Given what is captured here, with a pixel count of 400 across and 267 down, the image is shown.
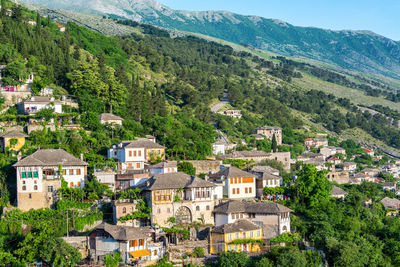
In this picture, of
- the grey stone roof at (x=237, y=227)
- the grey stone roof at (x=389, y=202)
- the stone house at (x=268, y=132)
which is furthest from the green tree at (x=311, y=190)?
the stone house at (x=268, y=132)

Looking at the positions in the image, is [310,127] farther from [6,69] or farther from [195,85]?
[6,69]

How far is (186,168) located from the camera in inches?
2628

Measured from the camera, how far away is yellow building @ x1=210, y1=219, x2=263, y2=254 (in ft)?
171

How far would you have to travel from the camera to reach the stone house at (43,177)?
54.5 meters

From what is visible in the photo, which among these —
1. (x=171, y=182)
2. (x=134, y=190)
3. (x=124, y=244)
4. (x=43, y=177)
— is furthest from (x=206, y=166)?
(x=124, y=244)

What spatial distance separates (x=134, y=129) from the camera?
261 feet

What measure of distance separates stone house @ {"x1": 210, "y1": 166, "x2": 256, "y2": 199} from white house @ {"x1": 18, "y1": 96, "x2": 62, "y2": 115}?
2344 cm

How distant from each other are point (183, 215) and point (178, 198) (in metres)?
1.80

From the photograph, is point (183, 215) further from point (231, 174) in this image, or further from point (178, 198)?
point (231, 174)

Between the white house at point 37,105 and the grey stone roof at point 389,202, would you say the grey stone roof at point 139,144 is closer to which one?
the white house at point 37,105

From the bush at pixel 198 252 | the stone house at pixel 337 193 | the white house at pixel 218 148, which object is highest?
the white house at pixel 218 148

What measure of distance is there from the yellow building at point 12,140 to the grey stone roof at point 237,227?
2551cm

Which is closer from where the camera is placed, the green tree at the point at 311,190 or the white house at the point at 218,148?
the green tree at the point at 311,190

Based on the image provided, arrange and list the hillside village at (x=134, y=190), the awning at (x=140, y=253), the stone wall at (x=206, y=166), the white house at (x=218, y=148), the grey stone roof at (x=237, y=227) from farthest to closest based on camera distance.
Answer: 1. the white house at (x=218, y=148)
2. the stone wall at (x=206, y=166)
3. the grey stone roof at (x=237, y=227)
4. the hillside village at (x=134, y=190)
5. the awning at (x=140, y=253)
